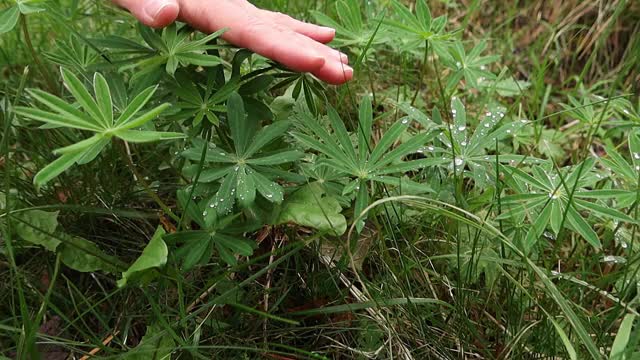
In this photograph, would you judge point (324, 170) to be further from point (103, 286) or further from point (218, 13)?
point (103, 286)

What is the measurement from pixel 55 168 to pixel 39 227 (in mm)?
450

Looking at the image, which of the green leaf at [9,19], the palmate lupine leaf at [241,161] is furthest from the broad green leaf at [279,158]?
the green leaf at [9,19]

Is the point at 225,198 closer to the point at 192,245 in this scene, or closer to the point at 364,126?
the point at 192,245

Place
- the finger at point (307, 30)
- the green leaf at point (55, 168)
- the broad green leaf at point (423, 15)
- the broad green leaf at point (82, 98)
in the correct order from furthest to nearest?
the broad green leaf at point (423, 15)
the finger at point (307, 30)
the broad green leaf at point (82, 98)
the green leaf at point (55, 168)

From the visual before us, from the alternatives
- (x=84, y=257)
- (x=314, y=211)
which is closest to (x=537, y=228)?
(x=314, y=211)

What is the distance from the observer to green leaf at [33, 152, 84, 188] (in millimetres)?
1056

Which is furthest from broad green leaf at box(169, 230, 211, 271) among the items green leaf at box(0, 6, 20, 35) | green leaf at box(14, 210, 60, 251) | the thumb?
green leaf at box(0, 6, 20, 35)

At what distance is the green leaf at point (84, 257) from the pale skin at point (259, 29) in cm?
55

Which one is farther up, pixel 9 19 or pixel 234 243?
pixel 9 19

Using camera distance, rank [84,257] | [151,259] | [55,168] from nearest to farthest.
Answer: [55,168]
[151,259]
[84,257]

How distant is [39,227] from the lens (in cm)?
146

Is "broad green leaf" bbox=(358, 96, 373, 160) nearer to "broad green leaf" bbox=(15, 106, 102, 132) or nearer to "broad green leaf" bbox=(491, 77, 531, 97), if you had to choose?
"broad green leaf" bbox=(15, 106, 102, 132)

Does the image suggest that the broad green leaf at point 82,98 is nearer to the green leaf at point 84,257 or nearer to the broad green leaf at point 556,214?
the green leaf at point 84,257

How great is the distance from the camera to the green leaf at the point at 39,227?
1.45 meters
